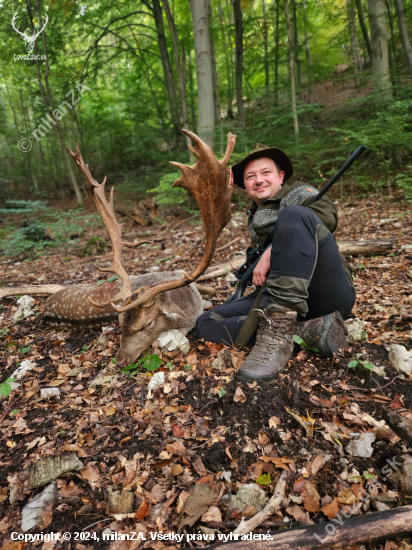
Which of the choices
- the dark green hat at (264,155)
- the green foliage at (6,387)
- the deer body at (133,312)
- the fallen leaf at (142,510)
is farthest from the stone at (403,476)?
the green foliage at (6,387)

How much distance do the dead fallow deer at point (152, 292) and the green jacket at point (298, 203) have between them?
0.58 meters

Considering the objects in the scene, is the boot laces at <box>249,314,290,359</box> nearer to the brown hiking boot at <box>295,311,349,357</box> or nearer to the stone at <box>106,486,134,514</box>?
the brown hiking boot at <box>295,311,349,357</box>

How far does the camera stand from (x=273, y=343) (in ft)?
7.75

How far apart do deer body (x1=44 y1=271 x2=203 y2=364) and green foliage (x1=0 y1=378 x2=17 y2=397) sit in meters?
0.93

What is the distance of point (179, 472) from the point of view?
1.74 meters

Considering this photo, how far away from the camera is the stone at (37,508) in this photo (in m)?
1.58

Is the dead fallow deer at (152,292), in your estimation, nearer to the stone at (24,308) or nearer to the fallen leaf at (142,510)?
the stone at (24,308)

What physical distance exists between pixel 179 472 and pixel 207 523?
32 centimetres

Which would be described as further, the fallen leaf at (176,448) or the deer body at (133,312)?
the deer body at (133,312)

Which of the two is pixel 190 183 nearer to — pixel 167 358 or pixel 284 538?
pixel 167 358

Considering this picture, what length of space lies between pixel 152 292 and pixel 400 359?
2.01 meters

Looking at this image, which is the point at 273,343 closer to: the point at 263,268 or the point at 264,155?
the point at 263,268

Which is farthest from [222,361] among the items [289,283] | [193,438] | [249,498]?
[249,498]

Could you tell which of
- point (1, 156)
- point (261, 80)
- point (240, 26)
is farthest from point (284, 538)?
point (261, 80)
